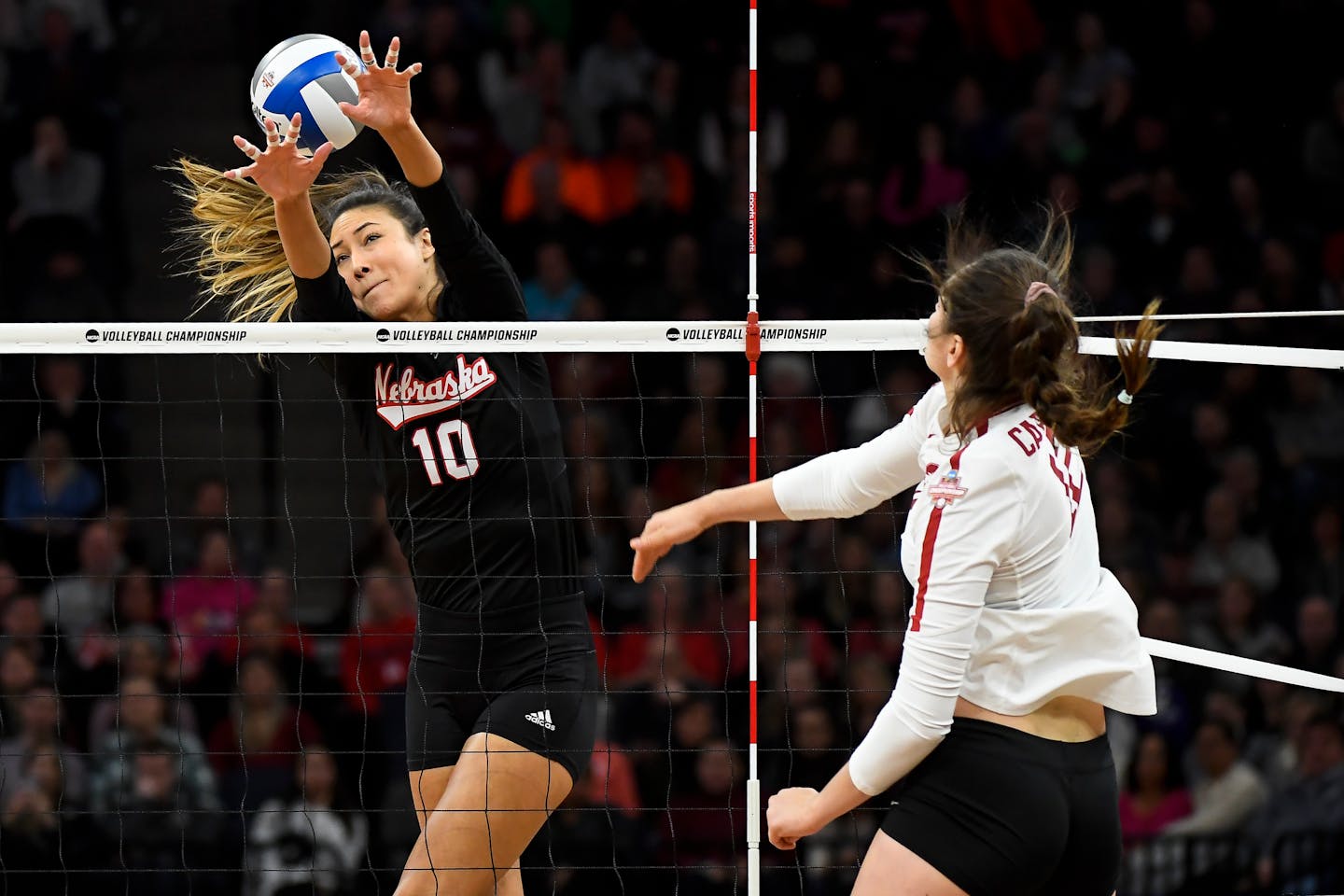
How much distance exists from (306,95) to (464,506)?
1111 mm

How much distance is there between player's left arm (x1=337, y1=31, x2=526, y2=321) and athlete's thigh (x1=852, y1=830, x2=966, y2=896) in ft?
5.47

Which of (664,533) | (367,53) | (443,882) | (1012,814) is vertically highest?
(367,53)

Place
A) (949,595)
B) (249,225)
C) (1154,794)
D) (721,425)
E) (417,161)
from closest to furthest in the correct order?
(949,595) → (417,161) → (249,225) → (1154,794) → (721,425)

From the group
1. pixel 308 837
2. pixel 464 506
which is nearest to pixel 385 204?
pixel 464 506

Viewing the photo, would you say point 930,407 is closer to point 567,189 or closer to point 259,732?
point 259,732

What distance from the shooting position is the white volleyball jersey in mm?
2750

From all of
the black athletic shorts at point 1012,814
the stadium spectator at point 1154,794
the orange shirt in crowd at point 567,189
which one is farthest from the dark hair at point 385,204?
the orange shirt in crowd at point 567,189

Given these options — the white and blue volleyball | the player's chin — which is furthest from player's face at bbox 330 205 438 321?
the white and blue volleyball

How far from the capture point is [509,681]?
13.0 feet

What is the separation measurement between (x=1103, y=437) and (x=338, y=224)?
6.69 ft

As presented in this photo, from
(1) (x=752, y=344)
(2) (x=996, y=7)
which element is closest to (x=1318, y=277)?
(2) (x=996, y=7)

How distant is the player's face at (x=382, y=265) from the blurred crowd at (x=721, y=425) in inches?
93.8

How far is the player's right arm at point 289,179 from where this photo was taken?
3781mm

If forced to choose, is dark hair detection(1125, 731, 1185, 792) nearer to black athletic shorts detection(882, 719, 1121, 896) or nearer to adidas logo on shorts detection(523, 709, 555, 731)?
adidas logo on shorts detection(523, 709, 555, 731)
